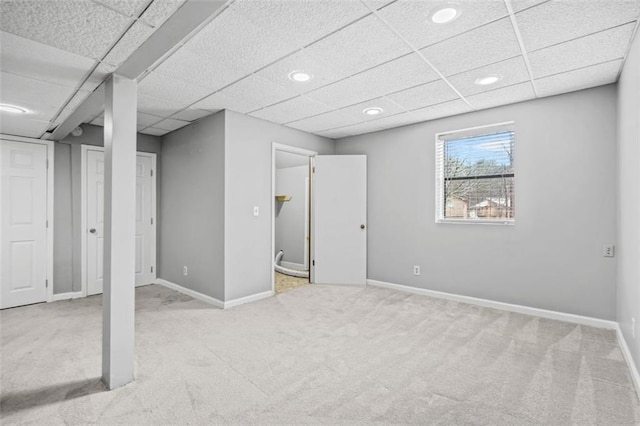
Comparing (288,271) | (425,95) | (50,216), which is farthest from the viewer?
(288,271)

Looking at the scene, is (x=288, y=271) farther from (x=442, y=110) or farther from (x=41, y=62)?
(x=41, y=62)

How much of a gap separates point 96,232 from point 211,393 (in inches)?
144

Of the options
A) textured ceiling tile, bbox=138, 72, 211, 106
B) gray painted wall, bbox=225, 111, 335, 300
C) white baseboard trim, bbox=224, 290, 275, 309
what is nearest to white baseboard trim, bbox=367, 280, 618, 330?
white baseboard trim, bbox=224, 290, 275, 309

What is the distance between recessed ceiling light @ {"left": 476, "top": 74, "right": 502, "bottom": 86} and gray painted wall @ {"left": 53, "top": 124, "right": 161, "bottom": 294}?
4.98 m

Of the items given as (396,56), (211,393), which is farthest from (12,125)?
(396,56)

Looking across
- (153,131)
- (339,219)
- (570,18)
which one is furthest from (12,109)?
(570,18)

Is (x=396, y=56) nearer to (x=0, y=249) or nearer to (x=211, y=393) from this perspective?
(x=211, y=393)

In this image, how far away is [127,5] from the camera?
5.72 feet

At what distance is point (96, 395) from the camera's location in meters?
2.06

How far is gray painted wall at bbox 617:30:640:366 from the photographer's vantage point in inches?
86.2

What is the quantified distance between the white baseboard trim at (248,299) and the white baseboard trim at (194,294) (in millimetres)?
82

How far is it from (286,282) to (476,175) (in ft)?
10.8

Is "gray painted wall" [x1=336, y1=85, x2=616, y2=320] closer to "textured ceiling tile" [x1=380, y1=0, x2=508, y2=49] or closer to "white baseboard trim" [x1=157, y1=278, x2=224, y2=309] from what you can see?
"textured ceiling tile" [x1=380, y1=0, x2=508, y2=49]

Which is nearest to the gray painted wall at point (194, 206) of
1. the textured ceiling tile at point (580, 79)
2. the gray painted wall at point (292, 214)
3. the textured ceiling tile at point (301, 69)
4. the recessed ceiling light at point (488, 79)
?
the textured ceiling tile at point (301, 69)
